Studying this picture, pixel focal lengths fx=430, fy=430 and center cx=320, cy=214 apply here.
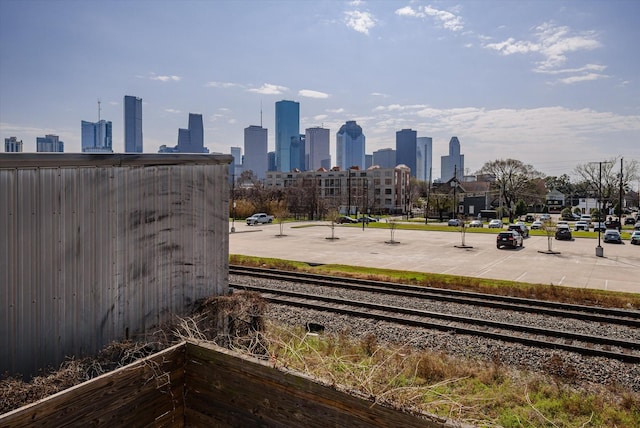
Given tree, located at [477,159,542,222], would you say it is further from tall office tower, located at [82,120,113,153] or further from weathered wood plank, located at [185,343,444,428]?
weathered wood plank, located at [185,343,444,428]

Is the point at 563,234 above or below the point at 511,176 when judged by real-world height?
below

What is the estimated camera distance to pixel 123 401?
12.9 feet

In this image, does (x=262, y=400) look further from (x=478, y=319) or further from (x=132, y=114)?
(x=132, y=114)

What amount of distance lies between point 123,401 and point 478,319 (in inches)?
454

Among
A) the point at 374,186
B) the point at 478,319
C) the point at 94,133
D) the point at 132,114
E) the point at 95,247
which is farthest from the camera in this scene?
the point at 132,114

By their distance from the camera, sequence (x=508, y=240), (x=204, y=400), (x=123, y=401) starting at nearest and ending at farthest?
(x=123, y=401) → (x=204, y=400) → (x=508, y=240)

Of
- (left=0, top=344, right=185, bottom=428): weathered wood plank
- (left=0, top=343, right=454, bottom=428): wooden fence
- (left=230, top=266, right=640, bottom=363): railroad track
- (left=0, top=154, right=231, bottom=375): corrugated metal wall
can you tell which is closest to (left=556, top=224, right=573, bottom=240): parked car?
(left=230, top=266, right=640, bottom=363): railroad track

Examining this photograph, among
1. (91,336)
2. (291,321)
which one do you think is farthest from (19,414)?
(291,321)

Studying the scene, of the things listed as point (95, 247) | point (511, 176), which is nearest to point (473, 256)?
point (95, 247)

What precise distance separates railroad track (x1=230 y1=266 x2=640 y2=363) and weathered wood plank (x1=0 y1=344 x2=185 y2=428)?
31.2ft

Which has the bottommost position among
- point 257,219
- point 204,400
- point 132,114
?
point 257,219

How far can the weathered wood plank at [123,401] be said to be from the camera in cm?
337

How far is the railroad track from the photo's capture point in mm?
11258

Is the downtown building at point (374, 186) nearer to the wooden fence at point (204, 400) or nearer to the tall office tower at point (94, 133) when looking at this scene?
the tall office tower at point (94, 133)
